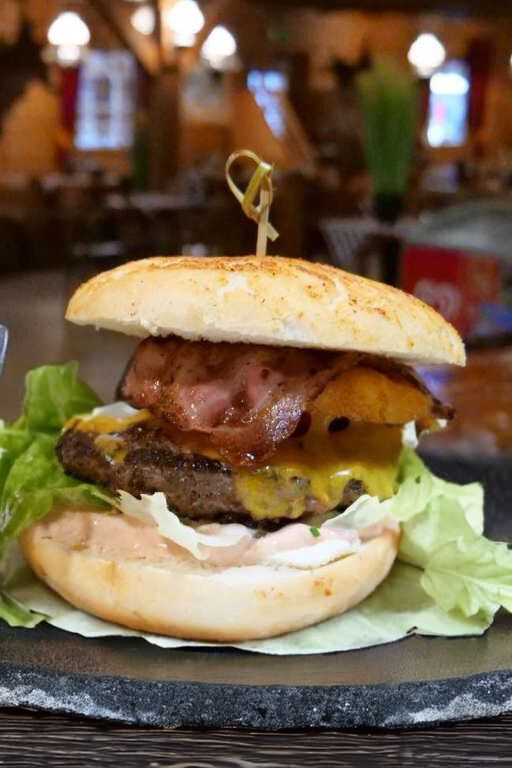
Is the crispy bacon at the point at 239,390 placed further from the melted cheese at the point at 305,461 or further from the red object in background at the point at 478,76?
the red object in background at the point at 478,76

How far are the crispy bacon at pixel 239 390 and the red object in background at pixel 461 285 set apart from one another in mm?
3617

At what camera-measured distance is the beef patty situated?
1699 mm

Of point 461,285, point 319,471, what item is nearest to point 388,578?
point 319,471

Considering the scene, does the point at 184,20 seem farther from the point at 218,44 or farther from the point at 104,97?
the point at 104,97

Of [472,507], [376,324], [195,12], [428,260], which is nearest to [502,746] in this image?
[376,324]

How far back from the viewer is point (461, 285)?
5.43m

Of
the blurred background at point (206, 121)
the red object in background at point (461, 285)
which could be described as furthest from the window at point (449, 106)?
the red object in background at point (461, 285)

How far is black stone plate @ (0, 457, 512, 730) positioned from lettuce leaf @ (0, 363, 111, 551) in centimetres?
22

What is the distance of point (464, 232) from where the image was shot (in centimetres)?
612

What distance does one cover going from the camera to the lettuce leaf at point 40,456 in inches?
70.4

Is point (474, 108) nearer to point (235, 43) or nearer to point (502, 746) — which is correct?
point (235, 43)

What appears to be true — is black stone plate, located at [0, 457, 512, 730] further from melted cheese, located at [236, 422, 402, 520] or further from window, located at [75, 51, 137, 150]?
window, located at [75, 51, 137, 150]

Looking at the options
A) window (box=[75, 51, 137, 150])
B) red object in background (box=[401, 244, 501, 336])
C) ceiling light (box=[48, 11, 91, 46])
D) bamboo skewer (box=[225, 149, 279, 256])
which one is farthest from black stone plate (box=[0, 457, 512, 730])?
window (box=[75, 51, 137, 150])

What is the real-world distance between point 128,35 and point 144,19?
30 centimetres
